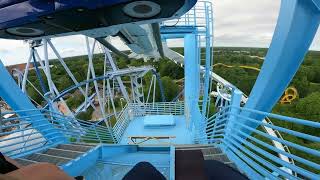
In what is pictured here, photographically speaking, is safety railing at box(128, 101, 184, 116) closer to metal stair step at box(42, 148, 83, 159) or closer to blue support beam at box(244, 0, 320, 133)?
metal stair step at box(42, 148, 83, 159)

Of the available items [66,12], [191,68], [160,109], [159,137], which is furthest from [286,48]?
[160,109]

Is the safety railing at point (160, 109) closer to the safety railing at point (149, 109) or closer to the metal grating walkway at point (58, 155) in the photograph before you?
the safety railing at point (149, 109)

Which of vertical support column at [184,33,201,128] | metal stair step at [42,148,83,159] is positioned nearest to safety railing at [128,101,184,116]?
vertical support column at [184,33,201,128]

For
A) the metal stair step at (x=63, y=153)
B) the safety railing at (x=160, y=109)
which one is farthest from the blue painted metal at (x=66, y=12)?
the safety railing at (x=160, y=109)

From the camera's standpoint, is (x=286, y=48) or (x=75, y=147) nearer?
(x=286, y=48)

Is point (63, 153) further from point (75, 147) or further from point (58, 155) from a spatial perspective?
→ point (75, 147)

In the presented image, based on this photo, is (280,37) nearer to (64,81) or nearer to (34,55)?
(34,55)

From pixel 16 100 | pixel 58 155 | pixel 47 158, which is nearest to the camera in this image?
pixel 47 158

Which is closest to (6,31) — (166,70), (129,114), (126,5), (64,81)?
(126,5)
